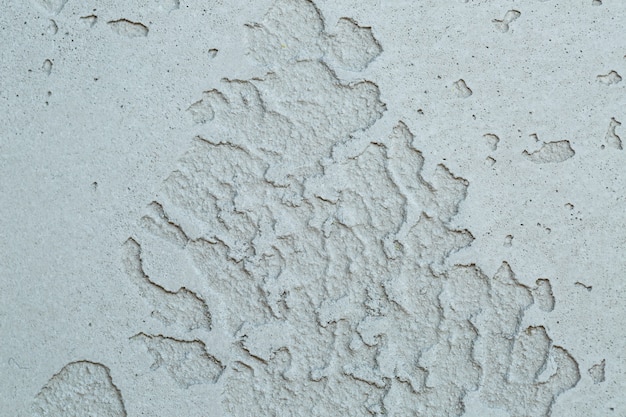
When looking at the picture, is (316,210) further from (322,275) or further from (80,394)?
(80,394)

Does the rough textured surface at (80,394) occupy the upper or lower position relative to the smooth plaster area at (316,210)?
lower

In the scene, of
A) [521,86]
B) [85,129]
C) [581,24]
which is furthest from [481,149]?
[85,129]

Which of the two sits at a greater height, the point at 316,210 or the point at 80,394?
the point at 316,210

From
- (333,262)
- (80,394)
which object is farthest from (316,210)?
(80,394)

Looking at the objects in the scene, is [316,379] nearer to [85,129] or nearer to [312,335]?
[312,335]

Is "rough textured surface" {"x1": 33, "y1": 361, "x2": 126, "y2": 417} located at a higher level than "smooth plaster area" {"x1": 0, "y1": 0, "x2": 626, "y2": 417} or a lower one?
lower
